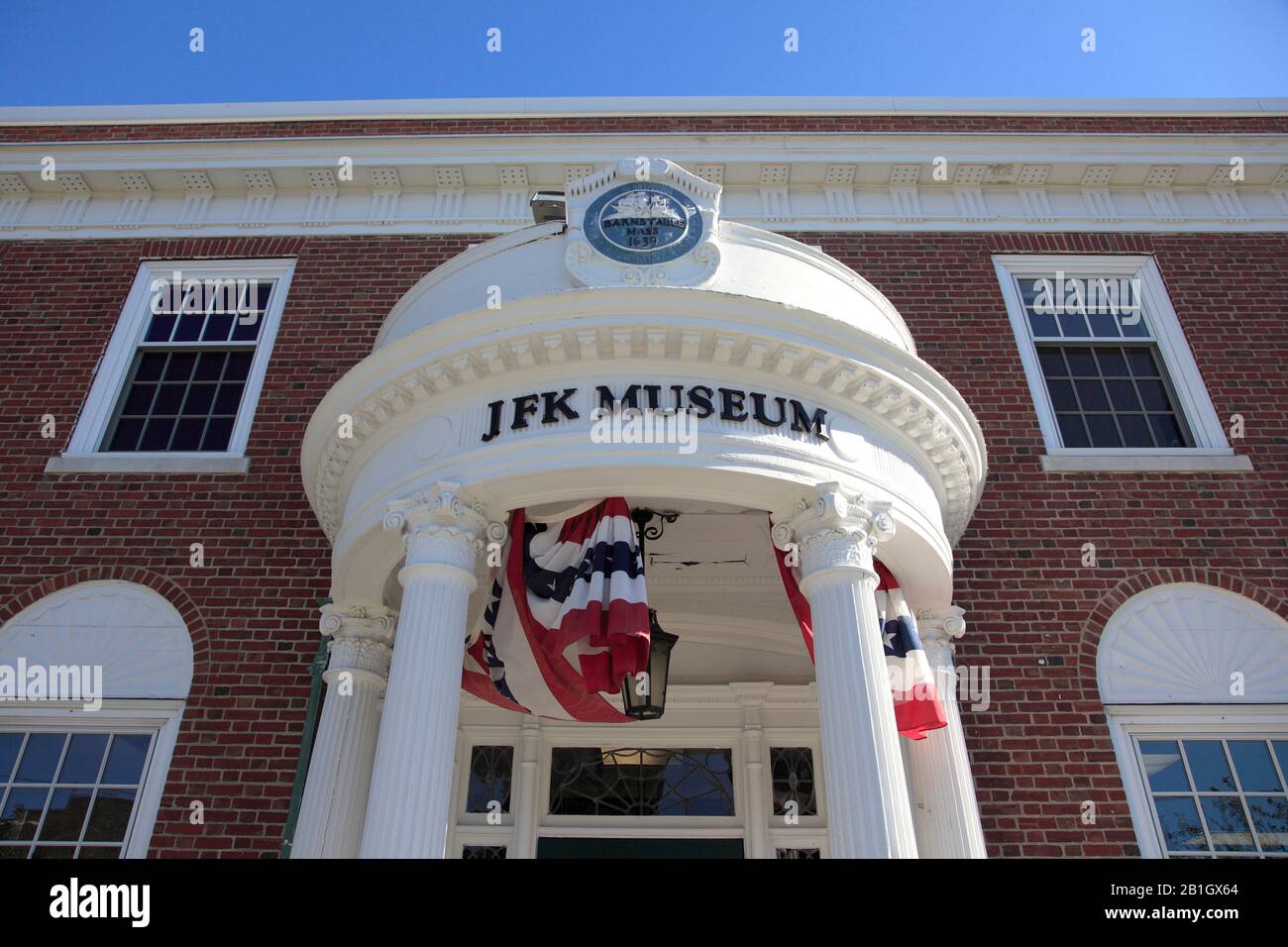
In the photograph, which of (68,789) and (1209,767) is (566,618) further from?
(1209,767)

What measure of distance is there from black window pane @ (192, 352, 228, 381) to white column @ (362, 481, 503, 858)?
5077 millimetres

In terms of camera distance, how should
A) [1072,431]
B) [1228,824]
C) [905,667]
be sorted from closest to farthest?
[905,667], [1228,824], [1072,431]

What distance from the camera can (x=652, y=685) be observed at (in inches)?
293

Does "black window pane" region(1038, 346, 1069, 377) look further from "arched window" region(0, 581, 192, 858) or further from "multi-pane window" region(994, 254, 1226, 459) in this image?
"arched window" region(0, 581, 192, 858)

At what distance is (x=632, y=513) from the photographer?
26.2 ft

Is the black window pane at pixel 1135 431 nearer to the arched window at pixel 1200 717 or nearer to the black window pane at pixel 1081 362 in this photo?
the black window pane at pixel 1081 362

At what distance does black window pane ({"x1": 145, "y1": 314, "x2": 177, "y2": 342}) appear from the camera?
11.2 meters

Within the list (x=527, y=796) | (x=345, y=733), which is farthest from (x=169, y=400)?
(x=527, y=796)

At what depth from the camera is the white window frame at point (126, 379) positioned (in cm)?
991

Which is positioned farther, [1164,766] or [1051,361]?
[1051,361]

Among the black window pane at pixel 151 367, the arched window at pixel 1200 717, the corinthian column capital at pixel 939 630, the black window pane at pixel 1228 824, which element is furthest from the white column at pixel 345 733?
the black window pane at pixel 1228 824

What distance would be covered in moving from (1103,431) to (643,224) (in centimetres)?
549
